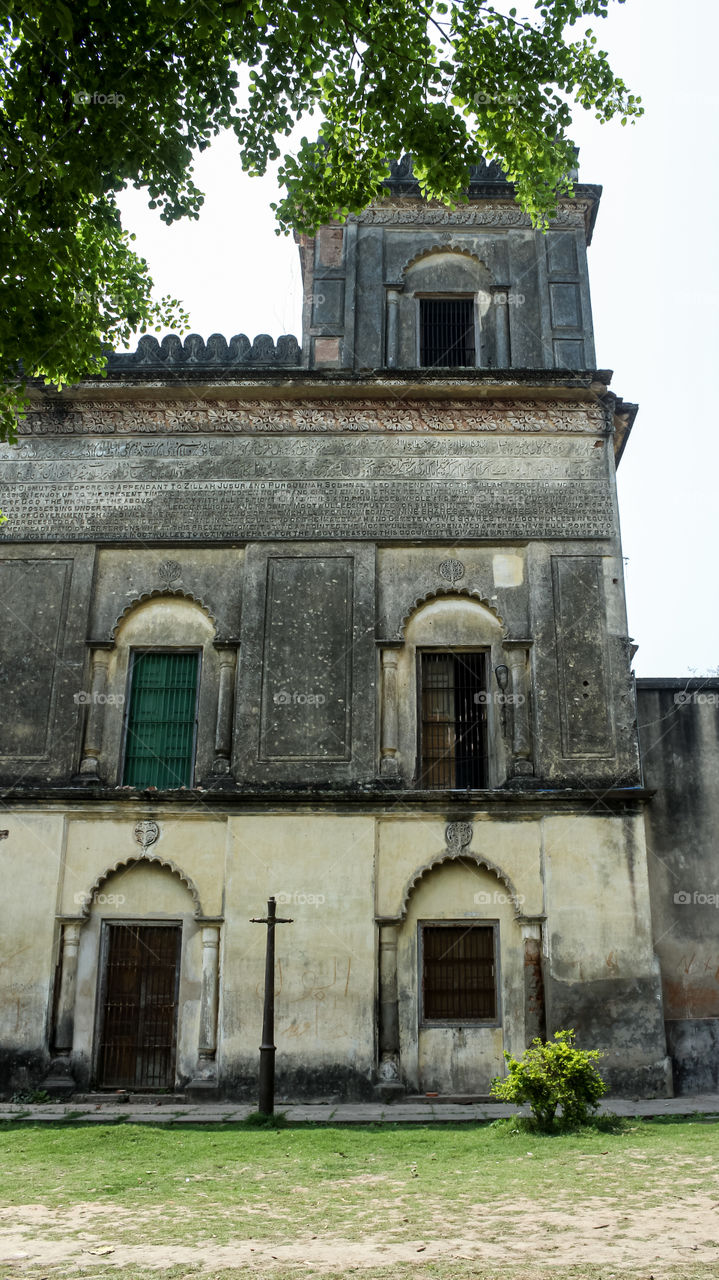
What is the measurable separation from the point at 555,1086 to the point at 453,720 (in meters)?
5.07

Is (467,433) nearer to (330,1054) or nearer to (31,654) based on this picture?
(31,654)

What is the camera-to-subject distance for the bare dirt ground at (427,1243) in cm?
458

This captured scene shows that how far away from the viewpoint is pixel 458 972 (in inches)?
462

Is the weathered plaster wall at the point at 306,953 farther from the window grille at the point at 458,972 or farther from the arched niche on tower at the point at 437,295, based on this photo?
the arched niche on tower at the point at 437,295

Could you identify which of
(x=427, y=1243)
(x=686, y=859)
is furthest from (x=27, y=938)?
(x=427, y=1243)

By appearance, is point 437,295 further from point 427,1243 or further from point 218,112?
point 427,1243

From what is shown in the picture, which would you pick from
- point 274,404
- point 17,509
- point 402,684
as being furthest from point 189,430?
point 402,684

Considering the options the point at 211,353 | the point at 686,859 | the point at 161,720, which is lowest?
the point at 686,859

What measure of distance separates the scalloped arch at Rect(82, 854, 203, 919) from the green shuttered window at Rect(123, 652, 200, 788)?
945 mm

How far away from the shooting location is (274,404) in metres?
13.7

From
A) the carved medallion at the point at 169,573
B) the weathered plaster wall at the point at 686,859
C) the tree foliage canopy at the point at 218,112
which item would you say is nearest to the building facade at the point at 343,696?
the carved medallion at the point at 169,573

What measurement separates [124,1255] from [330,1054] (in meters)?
6.76

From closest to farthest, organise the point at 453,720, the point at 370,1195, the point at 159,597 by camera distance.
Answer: the point at 370,1195, the point at 453,720, the point at 159,597

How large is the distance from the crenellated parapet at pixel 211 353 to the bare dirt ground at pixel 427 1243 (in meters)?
10.8
